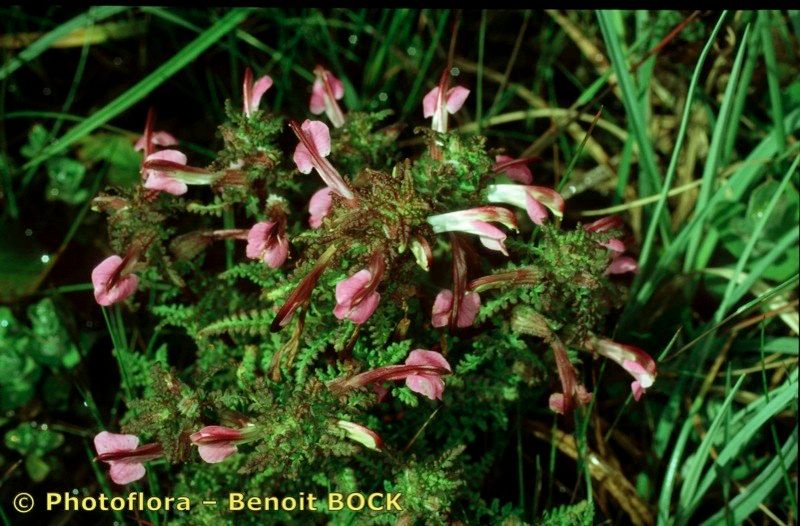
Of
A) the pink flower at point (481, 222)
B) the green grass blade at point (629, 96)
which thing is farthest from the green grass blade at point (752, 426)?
the pink flower at point (481, 222)

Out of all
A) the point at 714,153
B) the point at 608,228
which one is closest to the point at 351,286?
the point at 608,228

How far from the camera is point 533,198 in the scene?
5.10ft

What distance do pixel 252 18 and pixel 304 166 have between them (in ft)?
4.71

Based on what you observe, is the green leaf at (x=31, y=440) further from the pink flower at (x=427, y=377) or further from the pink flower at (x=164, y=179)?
the pink flower at (x=427, y=377)

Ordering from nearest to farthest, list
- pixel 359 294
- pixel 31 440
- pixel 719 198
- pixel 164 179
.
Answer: pixel 359 294, pixel 164 179, pixel 719 198, pixel 31 440

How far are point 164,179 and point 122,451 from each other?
1.77 ft

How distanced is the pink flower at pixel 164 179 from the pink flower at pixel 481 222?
527mm

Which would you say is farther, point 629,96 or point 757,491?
point 629,96

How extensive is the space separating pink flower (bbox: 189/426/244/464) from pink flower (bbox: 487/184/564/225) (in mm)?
690

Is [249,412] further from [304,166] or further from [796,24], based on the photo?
[796,24]

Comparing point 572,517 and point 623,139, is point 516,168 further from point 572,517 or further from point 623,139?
point 623,139

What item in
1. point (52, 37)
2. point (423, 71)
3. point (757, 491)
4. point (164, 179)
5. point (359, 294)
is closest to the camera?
point (359, 294)

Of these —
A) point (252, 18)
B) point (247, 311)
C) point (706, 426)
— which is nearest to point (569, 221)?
point (706, 426)

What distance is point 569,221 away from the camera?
2408mm
